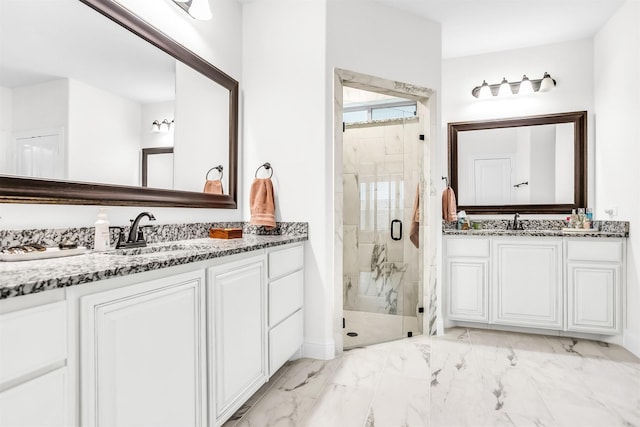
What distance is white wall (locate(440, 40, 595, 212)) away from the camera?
10.5 ft

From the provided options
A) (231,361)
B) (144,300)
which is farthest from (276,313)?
(144,300)

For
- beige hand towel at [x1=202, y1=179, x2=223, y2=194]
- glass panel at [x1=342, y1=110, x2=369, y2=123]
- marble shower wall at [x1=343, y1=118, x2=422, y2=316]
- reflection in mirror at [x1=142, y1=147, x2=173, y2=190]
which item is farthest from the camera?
glass panel at [x1=342, y1=110, x2=369, y2=123]

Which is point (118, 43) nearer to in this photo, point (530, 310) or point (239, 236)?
point (239, 236)

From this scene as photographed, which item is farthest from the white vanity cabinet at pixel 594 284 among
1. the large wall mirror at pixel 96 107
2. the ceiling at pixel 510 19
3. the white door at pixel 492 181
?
the large wall mirror at pixel 96 107

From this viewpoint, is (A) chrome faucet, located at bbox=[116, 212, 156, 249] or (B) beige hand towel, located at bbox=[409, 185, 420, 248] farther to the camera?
(B) beige hand towel, located at bbox=[409, 185, 420, 248]

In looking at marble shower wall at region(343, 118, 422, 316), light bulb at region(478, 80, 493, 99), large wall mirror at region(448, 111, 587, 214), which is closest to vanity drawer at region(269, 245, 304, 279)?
marble shower wall at region(343, 118, 422, 316)

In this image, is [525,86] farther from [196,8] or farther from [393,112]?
[196,8]

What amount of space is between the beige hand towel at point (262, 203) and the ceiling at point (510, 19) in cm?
173

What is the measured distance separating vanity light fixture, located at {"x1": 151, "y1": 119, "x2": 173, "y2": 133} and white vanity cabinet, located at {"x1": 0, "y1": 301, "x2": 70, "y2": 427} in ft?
4.18

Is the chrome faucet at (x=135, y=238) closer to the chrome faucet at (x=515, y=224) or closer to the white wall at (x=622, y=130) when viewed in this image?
the chrome faucet at (x=515, y=224)

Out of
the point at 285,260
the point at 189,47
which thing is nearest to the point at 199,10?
the point at 189,47

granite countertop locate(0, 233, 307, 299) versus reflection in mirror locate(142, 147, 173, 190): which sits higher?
reflection in mirror locate(142, 147, 173, 190)

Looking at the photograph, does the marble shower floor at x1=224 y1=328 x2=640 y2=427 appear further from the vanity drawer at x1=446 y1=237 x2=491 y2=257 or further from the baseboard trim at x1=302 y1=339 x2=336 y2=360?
the vanity drawer at x1=446 y1=237 x2=491 y2=257

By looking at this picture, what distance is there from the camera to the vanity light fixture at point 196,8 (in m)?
2.05
